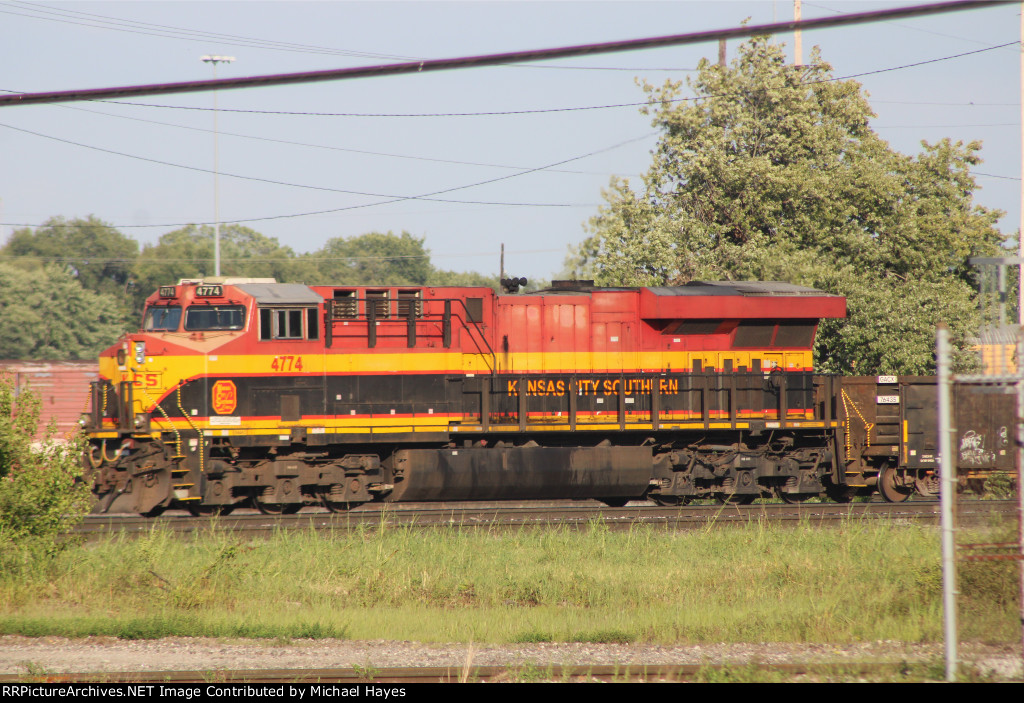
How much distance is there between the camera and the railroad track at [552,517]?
14.6 meters

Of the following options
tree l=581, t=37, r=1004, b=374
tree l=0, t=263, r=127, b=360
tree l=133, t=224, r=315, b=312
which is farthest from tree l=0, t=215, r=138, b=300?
tree l=581, t=37, r=1004, b=374

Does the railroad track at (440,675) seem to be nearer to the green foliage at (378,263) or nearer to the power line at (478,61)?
the power line at (478,61)

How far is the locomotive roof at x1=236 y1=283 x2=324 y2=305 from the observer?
618 inches

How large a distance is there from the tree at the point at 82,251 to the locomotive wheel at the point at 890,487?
63.1m

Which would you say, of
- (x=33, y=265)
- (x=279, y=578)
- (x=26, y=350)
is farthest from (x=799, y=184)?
(x=33, y=265)

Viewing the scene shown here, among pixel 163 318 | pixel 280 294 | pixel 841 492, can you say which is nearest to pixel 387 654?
pixel 280 294

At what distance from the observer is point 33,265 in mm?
68250

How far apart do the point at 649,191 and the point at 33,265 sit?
196ft

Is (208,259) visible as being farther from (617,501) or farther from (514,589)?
(514,589)

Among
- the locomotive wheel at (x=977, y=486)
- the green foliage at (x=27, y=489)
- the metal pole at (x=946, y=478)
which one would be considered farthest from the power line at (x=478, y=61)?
the locomotive wheel at (x=977, y=486)

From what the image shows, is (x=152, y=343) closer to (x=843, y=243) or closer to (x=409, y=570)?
(x=409, y=570)

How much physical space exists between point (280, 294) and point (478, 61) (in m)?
9.66

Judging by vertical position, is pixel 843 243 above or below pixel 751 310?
above

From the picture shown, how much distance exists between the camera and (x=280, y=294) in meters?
15.9
